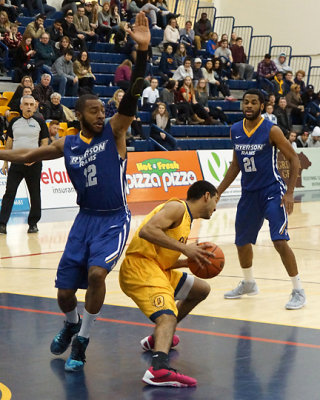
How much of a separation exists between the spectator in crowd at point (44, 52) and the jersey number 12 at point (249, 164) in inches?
464

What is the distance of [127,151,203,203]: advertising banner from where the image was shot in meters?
16.8

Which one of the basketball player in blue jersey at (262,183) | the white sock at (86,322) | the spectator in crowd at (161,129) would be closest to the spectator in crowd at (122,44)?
the spectator in crowd at (161,129)

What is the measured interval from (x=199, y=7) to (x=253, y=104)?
2226cm

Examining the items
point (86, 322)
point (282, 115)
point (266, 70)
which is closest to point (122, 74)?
point (282, 115)

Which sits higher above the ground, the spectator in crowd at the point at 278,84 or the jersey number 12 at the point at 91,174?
A: the jersey number 12 at the point at 91,174

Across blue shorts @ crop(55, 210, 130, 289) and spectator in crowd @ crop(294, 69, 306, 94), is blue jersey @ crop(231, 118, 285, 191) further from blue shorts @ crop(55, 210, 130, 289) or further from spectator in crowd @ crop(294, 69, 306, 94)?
spectator in crowd @ crop(294, 69, 306, 94)

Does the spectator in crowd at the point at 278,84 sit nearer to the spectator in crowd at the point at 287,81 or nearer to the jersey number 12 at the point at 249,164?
the spectator in crowd at the point at 287,81

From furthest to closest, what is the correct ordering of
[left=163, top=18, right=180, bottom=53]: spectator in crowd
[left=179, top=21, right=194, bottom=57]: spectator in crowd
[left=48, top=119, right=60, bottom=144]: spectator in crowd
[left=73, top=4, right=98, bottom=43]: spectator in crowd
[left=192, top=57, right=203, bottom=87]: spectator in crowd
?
[left=179, top=21, right=194, bottom=57]: spectator in crowd < [left=163, top=18, right=180, bottom=53]: spectator in crowd < [left=192, top=57, right=203, bottom=87]: spectator in crowd < [left=73, top=4, right=98, bottom=43]: spectator in crowd < [left=48, top=119, right=60, bottom=144]: spectator in crowd

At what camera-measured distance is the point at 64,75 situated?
60.3 feet

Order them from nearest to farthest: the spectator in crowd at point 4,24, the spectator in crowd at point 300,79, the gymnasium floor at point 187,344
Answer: the gymnasium floor at point 187,344
the spectator in crowd at point 4,24
the spectator in crowd at point 300,79

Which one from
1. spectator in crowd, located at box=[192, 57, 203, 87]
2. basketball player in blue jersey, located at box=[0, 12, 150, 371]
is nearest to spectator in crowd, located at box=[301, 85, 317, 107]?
spectator in crowd, located at box=[192, 57, 203, 87]

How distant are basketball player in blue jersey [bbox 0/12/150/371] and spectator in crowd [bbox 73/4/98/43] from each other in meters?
15.9

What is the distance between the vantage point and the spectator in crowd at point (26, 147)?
38.2ft

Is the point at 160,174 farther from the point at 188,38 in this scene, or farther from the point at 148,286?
the point at 148,286
